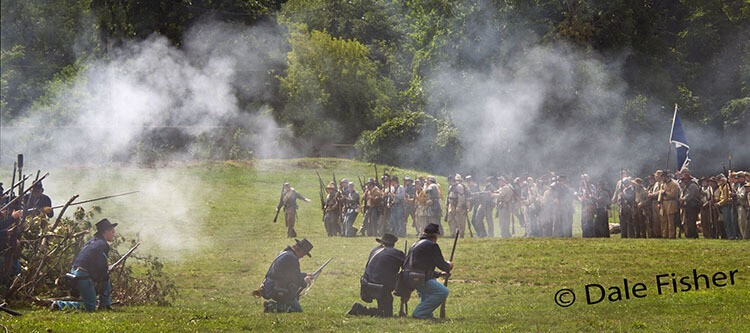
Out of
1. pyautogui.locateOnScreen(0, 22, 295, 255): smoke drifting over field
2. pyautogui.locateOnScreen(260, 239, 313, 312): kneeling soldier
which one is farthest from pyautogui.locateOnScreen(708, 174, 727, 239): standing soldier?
pyautogui.locateOnScreen(0, 22, 295, 255): smoke drifting over field

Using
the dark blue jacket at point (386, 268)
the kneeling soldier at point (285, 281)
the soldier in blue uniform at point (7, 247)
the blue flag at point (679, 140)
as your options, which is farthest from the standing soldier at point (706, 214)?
the soldier in blue uniform at point (7, 247)

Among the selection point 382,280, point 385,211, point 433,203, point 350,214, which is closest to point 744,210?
point 433,203

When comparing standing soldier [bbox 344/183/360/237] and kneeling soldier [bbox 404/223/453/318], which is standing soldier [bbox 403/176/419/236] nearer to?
standing soldier [bbox 344/183/360/237]

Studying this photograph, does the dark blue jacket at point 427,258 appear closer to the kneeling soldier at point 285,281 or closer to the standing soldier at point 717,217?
the kneeling soldier at point 285,281

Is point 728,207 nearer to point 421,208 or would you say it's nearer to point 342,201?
point 421,208

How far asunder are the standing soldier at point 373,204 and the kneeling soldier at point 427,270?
51.0ft

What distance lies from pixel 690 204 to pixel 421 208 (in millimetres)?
8308

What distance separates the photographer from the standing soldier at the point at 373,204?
100 feet

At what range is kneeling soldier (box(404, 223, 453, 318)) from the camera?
1480 centimetres

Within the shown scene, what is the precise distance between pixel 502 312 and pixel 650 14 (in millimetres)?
31419

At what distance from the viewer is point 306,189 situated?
1639 inches

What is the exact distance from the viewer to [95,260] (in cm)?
1531

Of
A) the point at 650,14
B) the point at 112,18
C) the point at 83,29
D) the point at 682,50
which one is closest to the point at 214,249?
the point at 112,18

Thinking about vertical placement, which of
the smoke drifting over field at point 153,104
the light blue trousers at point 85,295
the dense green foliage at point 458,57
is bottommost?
the light blue trousers at point 85,295
